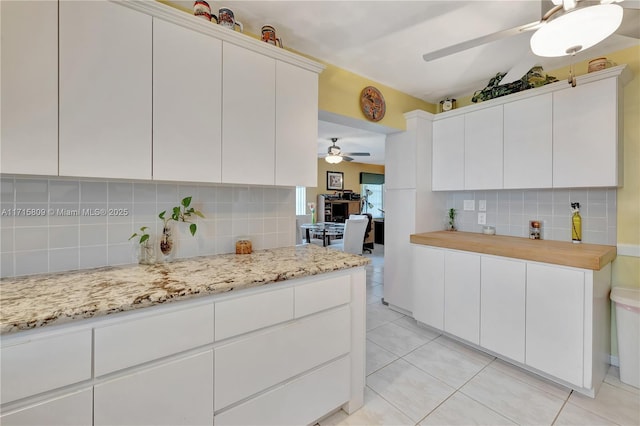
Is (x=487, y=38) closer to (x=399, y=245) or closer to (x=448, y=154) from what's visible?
(x=448, y=154)

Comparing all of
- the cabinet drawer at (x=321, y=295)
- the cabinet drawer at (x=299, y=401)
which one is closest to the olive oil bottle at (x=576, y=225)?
the cabinet drawer at (x=321, y=295)

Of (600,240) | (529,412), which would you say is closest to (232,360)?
(529,412)

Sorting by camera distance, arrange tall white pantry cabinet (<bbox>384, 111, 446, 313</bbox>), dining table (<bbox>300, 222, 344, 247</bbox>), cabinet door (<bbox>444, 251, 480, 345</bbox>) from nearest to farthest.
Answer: cabinet door (<bbox>444, 251, 480, 345</bbox>)
tall white pantry cabinet (<bbox>384, 111, 446, 313</bbox>)
dining table (<bbox>300, 222, 344, 247</bbox>)

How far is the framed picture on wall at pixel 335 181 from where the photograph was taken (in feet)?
25.3

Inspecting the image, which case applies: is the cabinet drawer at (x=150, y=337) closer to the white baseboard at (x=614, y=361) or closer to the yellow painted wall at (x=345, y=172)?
the white baseboard at (x=614, y=361)

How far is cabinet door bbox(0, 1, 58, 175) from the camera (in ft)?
3.35

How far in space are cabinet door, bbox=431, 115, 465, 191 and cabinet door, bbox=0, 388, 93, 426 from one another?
3.01m

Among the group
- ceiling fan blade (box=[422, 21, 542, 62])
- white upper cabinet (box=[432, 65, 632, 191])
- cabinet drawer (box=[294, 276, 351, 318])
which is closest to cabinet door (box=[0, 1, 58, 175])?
cabinet drawer (box=[294, 276, 351, 318])

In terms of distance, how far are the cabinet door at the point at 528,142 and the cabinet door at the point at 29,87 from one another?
3026mm

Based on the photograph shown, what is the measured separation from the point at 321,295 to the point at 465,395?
4.13 feet

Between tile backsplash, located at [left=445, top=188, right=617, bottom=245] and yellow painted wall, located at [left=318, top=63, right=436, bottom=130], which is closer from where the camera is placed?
tile backsplash, located at [left=445, top=188, right=617, bottom=245]

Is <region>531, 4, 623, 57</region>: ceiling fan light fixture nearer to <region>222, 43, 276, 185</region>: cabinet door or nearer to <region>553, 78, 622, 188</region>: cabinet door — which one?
<region>553, 78, 622, 188</region>: cabinet door

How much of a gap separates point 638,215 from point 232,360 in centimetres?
292

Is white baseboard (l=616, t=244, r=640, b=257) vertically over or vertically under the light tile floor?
over
